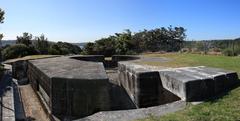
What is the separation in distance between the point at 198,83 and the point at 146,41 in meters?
24.8

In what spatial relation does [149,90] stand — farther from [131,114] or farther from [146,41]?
[146,41]

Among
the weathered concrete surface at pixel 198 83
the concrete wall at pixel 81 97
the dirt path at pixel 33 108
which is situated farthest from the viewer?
the dirt path at pixel 33 108

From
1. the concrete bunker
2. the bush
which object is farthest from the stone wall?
the concrete bunker

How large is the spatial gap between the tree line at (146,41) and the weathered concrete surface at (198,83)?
63.7 feet

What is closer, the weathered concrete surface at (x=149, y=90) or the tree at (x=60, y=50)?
the weathered concrete surface at (x=149, y=90)

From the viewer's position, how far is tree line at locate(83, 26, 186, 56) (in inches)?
1157

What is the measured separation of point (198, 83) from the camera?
7164mm

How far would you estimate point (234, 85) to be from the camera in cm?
804

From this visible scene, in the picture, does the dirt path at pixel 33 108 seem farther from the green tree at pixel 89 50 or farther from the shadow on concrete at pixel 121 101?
the green tree at pixel 89 50

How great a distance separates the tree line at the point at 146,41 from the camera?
2939cm

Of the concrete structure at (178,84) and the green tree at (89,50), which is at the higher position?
the green tree at (89,50)

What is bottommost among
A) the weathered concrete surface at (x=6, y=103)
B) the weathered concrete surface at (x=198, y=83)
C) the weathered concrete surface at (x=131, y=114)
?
the weathered concrete surface at (x=6, y=103)

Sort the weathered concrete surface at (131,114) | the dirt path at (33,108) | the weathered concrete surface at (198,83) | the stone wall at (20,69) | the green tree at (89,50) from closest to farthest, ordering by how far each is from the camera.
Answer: the weathered concrete surface at (131,114) < the weathered concrete surface at (198,83) < the dirt path at (33,108) < the stone wall at (20,69) < the green tree at (89,50)

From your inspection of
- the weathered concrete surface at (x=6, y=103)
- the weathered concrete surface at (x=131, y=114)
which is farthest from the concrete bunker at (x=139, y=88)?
the weathered concrete surface at (x=6, y=103)
